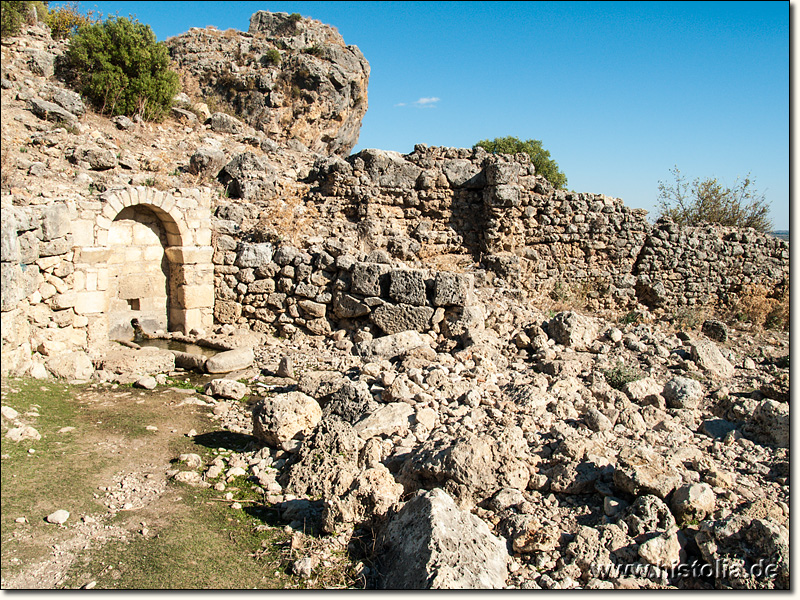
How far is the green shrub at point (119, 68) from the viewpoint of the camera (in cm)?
1264

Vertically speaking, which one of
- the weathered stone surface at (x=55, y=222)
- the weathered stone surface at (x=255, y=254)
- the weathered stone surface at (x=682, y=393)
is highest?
the weathered stone surface at (x=55, y=222)

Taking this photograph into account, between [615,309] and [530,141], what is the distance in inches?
503

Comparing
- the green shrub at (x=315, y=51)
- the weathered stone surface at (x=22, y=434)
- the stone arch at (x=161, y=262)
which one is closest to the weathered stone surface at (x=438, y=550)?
the weathered stone surface at (x=22, y=434)

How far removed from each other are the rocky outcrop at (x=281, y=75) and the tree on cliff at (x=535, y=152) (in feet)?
20.6

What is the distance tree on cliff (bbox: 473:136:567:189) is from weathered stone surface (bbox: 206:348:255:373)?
56.2 ft

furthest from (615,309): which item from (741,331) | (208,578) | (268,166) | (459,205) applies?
(208,578)

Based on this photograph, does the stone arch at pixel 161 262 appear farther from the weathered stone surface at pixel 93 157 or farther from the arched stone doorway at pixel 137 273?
the weathered stone surface at pixel 93 157

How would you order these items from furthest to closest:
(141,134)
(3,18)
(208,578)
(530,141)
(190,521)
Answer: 1. (530,141)
2. (141,134)
3. (3,18)
4. (190,521)
5. (208,578)

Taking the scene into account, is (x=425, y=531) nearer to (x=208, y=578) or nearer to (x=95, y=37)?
(x=208, y=578)

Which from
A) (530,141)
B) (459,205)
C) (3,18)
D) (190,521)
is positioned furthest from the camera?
(530,141)

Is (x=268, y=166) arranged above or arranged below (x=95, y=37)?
below

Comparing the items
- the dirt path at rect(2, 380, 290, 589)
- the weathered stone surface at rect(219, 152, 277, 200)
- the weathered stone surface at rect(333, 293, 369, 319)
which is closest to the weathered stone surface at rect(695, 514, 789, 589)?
the dirt path at rect(2, 380, 290, 589)

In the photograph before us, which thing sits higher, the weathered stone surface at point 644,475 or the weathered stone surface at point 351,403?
the weathered stone surface at point 351,403

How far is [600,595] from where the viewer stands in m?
2.99
